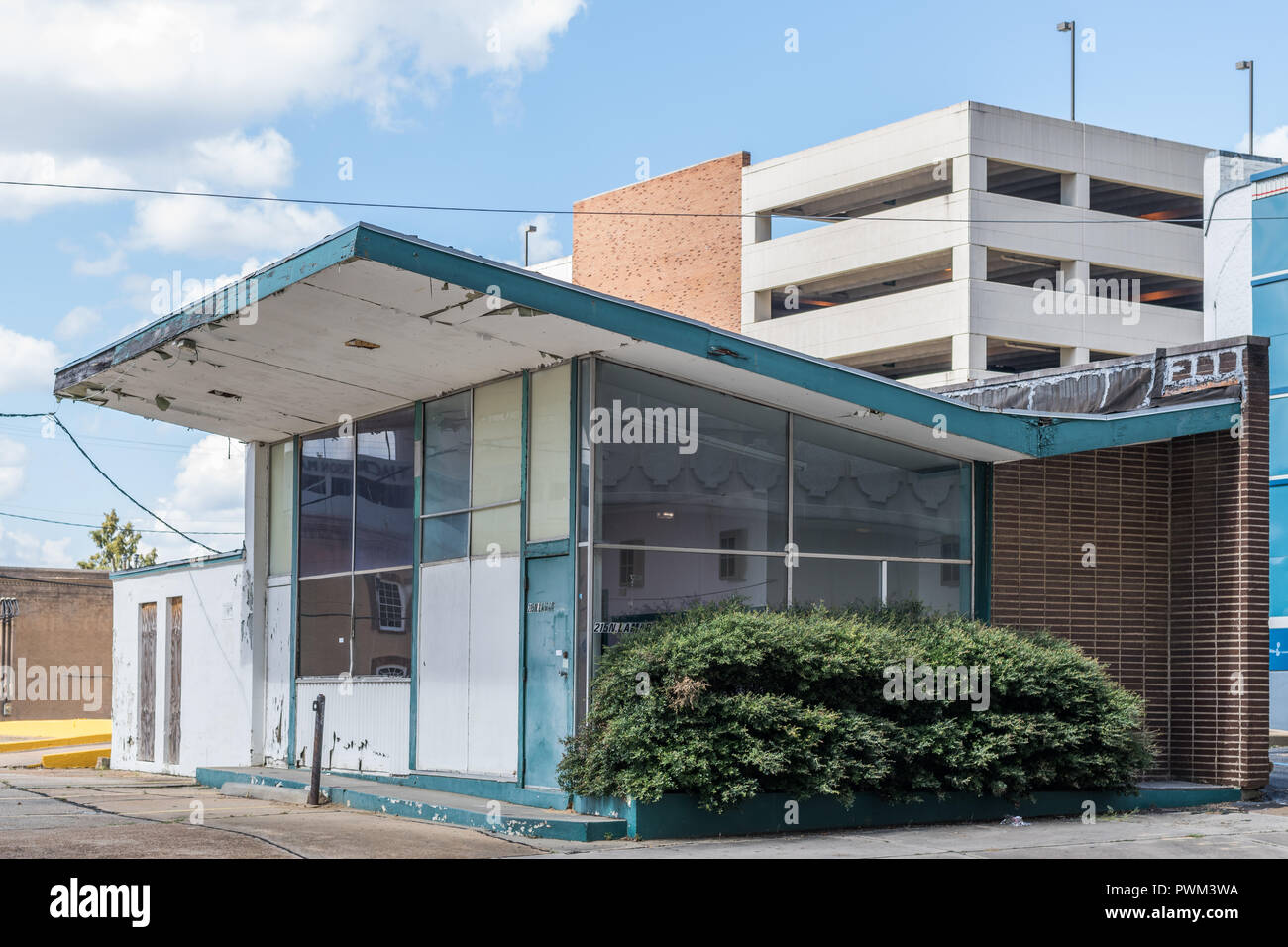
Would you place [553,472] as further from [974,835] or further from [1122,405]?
[1122,405]

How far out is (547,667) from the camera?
519 inches

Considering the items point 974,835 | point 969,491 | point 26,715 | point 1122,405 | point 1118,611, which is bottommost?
point 26,715

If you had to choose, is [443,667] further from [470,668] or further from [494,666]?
[494,666]

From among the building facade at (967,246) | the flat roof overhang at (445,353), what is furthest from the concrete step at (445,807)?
the building facade at (967,246)

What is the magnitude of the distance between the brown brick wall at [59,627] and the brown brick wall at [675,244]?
25.1m

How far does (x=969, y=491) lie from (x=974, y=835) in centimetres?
446

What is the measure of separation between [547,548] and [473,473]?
180 centimetres

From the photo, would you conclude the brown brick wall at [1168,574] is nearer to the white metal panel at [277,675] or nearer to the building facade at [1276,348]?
the white metal panel at [277,675]

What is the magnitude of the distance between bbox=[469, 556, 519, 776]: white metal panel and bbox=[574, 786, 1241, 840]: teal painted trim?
5.36 ft

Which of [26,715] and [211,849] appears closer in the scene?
[211,849]

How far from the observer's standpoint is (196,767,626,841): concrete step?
11.5 metres

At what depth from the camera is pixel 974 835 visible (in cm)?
1185

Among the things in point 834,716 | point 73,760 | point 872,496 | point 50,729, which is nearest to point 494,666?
point 834,716
